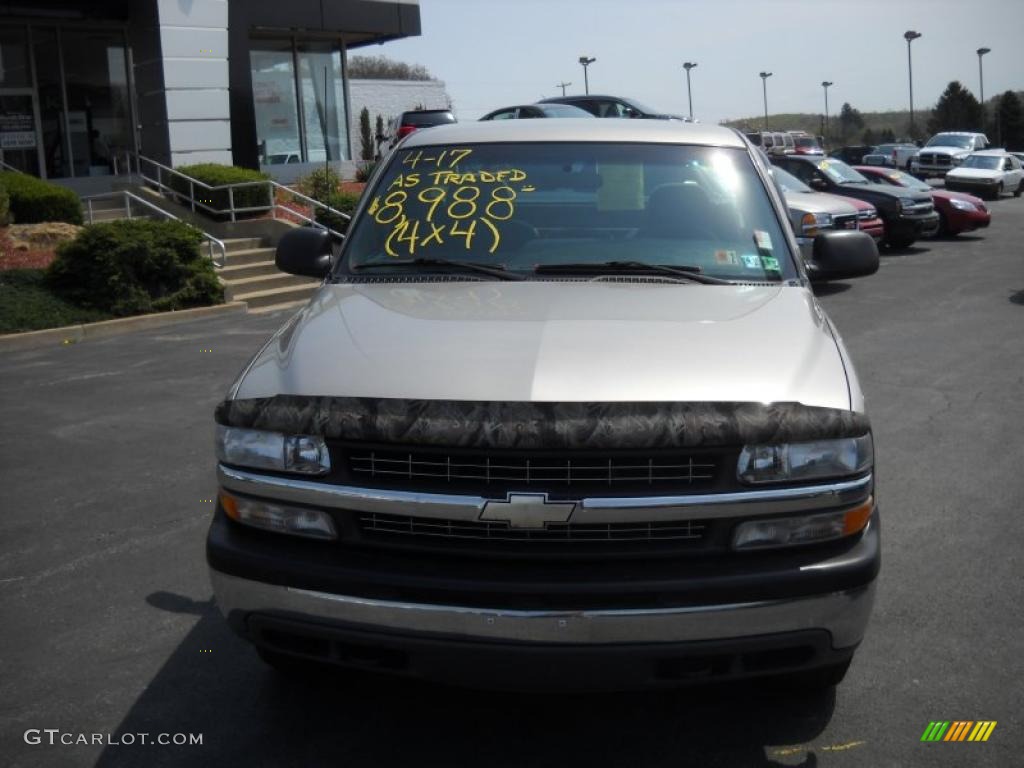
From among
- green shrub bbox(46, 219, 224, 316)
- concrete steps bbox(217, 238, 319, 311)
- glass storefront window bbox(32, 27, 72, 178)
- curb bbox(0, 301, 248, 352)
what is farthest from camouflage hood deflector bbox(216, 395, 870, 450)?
glass storefront window bbox(32, 27, 72, 178)

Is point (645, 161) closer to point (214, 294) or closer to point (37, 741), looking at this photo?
point (37, 741)

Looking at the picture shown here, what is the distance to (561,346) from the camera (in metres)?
3.26

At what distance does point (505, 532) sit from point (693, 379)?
2.20ft

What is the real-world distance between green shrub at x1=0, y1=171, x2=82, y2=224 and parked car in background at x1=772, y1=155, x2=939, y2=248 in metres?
11.7

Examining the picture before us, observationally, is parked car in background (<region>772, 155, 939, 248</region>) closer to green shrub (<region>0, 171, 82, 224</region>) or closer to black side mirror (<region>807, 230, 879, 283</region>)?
green shrub (<region>0, 171, 82, 224</region>)

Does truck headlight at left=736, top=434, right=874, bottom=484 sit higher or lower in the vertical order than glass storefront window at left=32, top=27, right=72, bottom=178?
lower

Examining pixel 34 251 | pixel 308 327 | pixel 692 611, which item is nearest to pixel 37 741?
pixel 308 327

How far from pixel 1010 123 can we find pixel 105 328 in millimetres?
68687

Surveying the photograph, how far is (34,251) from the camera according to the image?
15.4 m

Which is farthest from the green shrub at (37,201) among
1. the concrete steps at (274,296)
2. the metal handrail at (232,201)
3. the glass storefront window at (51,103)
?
the glass storefront window at (51,103)

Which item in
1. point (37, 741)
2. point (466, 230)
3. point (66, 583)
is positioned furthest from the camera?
point (66, 583)

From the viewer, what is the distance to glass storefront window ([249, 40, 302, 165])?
1072 inches

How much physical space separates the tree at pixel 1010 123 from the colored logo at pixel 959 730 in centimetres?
7272

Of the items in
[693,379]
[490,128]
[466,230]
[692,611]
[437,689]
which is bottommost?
[437,689]
